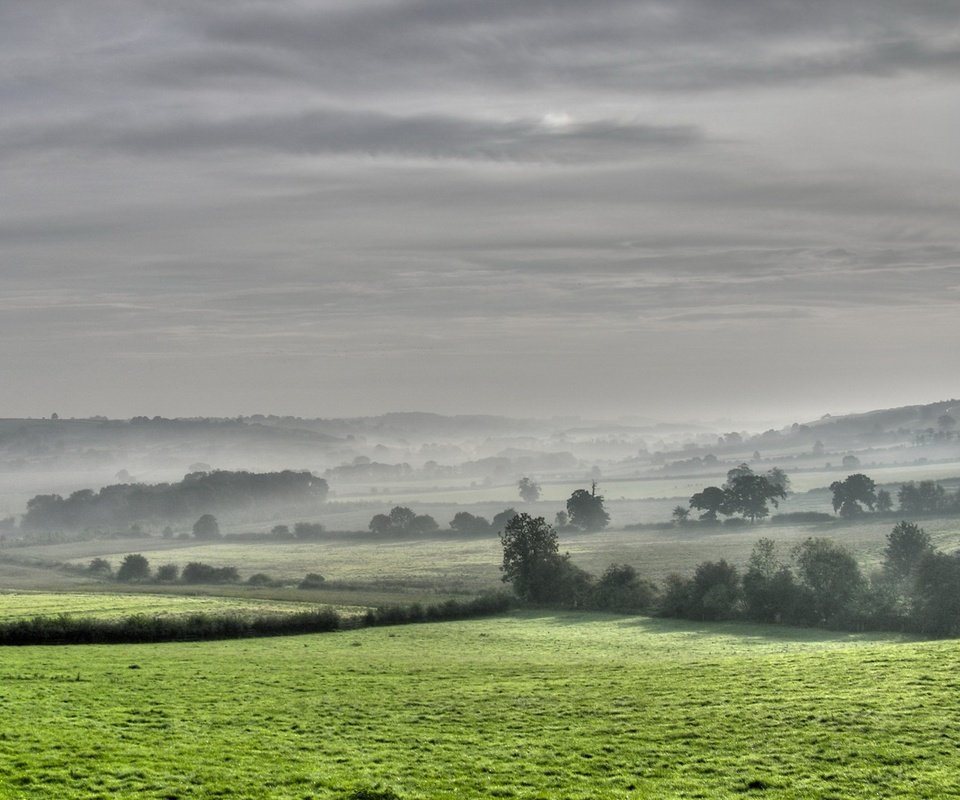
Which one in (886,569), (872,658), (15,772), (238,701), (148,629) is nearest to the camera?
(15,772)

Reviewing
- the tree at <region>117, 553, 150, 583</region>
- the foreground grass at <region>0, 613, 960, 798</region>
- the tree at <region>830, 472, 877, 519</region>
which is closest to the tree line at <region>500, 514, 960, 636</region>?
the foreground grass at <region>0, 613, 960, 798</region>

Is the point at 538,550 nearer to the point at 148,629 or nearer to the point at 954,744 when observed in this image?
the point at 148,629

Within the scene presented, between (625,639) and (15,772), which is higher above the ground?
(15,772)

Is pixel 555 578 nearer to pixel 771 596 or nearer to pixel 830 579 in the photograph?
pixel 771 596

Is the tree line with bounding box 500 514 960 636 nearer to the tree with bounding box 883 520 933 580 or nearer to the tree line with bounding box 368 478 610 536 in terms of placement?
the tree with bounding box 883 520 933 580

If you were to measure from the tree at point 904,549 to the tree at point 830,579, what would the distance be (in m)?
15.9

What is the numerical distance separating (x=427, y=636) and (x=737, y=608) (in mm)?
Answer: 33627

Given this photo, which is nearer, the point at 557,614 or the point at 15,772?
the point at 15,772

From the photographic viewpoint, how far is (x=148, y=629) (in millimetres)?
66312

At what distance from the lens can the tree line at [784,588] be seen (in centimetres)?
7950

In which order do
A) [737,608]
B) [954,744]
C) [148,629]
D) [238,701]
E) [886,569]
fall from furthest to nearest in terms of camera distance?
[886,569]
[737,608]
[148,629]
[238,701]
[954,744]

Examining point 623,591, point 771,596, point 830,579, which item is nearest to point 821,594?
point 830,579

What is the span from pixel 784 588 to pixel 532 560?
2972 cm

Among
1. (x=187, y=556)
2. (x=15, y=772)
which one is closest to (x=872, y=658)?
(x=15, y=772)
